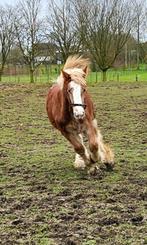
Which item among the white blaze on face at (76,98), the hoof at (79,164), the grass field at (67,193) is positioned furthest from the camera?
the hoof at (79,164)

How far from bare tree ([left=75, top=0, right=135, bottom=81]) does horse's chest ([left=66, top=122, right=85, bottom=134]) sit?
3219cm

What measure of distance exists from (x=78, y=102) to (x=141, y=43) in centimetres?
5125

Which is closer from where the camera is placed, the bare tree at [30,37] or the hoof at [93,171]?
the hoof at [93,171]

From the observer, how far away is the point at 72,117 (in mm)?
6602

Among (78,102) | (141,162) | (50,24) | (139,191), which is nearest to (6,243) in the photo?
(139,191)

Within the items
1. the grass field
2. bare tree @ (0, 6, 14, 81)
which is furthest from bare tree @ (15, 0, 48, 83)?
the grass field

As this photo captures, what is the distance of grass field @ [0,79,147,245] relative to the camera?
409 cm

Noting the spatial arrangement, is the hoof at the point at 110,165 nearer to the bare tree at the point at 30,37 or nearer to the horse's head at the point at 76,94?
the horse's head at the point at 76,94

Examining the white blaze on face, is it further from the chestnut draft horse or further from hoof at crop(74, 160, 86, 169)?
hoof at crop(74, 160, 86, 169)

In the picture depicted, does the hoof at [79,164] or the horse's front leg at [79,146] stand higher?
the horse's front leg at [79,146]

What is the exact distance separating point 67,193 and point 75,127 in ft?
4.26

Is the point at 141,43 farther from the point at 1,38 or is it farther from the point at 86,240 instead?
the point at 86,240

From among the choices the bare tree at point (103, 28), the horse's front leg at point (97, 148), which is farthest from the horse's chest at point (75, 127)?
the bare tree at point (103, 28)

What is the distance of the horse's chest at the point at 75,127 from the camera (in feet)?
21.5
